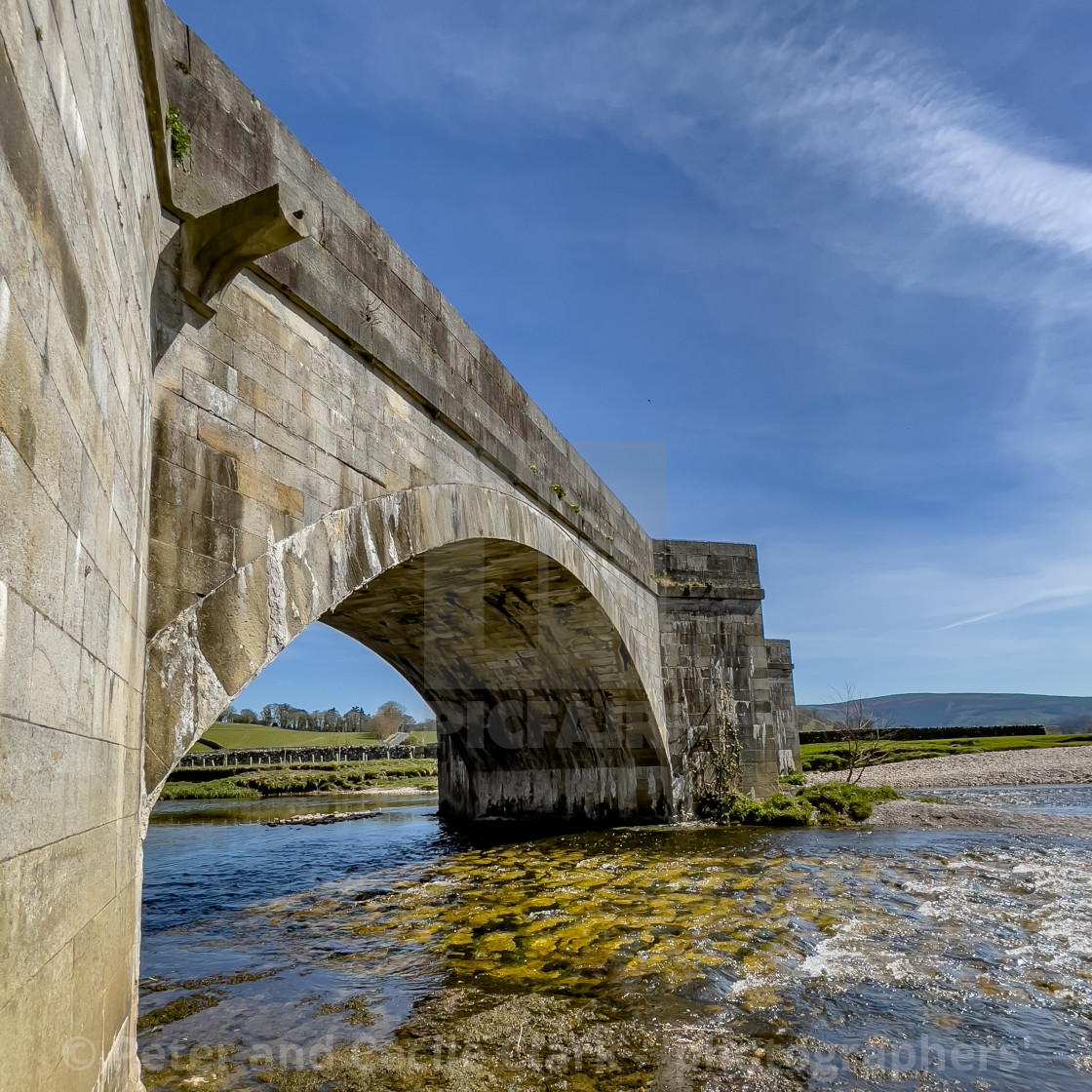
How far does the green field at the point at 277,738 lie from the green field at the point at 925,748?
29240 millimetres

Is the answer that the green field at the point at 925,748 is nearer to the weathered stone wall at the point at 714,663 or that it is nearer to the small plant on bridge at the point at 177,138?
the weathered stone wall at the point at 714,663

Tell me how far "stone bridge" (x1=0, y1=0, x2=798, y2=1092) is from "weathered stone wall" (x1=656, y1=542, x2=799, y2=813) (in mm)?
5945

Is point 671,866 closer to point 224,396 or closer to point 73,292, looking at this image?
point 224,396

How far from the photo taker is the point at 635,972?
612 cm

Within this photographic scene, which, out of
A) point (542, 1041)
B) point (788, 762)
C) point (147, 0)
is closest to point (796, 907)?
point (542, 1041)

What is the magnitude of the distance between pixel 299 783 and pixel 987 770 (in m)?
23.3

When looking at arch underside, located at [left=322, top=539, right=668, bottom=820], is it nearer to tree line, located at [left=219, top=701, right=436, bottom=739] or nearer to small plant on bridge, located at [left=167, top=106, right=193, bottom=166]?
small plant on bridge, located at [left=167, top=106, right=193, bottom=166]

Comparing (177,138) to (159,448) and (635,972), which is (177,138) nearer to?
(159,448)

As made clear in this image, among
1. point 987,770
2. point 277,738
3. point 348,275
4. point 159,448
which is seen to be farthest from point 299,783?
point 277,738

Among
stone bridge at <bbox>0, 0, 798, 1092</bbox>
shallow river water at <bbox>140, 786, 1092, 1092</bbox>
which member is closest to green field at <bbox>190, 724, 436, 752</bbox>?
shallow river water at <bbox>140, 786, 1092, 1092</bbox>

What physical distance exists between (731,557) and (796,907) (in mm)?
9175

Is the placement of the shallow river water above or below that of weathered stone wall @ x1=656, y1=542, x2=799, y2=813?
below

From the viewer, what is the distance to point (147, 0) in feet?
12.0

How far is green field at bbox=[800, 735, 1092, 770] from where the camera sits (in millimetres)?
30672
